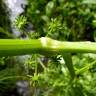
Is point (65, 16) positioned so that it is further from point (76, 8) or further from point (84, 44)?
point (84, 44)

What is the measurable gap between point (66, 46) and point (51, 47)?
37 millimetres

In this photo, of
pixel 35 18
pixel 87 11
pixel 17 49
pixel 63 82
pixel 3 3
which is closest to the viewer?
pixel 17 49

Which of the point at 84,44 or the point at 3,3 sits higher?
the point at 3,3

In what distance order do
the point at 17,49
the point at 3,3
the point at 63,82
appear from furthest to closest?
the point at 3,3 < the point at 63,82 < the point at 17,49

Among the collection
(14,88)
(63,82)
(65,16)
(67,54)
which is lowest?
(14,88)

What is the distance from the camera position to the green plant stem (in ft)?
2.51

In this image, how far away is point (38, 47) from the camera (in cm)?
81

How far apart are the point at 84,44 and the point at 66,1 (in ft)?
5.86

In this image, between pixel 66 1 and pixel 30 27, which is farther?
pixel 30 27

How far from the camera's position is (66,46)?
0.86m

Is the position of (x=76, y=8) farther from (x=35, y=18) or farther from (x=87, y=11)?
(x=35, y=18)

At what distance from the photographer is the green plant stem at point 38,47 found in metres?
0.76

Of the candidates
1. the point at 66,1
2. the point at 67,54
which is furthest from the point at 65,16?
the point at 67,54

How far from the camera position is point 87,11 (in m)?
2.50
